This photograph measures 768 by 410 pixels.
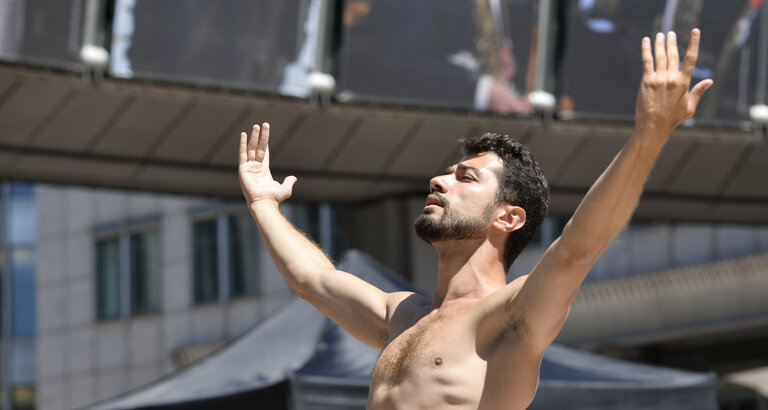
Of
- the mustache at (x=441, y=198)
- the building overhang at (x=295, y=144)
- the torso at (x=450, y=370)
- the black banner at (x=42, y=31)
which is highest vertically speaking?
the black banner at (x=42, y=31)

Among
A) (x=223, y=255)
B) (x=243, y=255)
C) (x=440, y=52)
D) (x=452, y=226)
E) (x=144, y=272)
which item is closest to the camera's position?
(x=452, y=226)

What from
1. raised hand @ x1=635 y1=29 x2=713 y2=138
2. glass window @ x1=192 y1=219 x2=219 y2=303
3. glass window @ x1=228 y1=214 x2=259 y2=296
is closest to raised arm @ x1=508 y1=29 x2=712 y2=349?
raised hand @ x1=635 y1=29 x2=713 y2=138

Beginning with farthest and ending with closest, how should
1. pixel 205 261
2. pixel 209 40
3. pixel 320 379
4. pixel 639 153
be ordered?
pixel 205 261, pixel 209 40, pixel 320 379, pixel 639 153

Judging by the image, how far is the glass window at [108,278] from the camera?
30.5 metres

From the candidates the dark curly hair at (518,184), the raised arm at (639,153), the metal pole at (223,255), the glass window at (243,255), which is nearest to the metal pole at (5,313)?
the metal pole at (223,255)

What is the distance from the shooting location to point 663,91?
120 inches

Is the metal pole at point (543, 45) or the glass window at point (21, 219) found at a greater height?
the metal pole at point (543, 45)

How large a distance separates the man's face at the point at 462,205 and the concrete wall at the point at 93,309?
23441 millimetres

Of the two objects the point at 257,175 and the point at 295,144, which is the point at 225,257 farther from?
the point at 257,175

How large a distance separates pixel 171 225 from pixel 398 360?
2596 cm

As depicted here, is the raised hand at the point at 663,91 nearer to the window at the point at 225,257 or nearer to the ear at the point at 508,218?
the ear at the point at 508,218

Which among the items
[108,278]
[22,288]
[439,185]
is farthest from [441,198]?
[22,288]

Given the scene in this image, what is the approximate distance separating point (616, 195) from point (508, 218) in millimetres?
655

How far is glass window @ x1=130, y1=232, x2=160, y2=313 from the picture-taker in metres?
29.5
